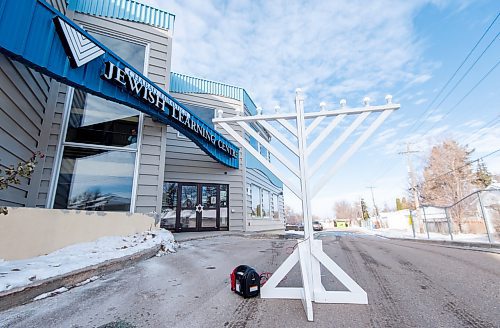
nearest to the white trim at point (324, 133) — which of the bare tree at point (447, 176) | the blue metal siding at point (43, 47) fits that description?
the blue metal siding at point (43, 47)

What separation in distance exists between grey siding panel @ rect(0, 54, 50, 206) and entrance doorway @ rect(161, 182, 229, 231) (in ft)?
14.1

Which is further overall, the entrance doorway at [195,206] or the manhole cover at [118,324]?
the entrance doorway at [195,206]

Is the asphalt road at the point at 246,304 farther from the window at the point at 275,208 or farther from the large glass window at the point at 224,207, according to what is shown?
the window at the point at 275,208

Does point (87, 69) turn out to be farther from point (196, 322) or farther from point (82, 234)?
point (196, 322)

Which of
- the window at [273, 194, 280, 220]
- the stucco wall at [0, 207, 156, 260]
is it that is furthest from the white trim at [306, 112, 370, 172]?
the window at [273, 194, 280, 220]

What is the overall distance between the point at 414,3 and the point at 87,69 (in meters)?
8.66

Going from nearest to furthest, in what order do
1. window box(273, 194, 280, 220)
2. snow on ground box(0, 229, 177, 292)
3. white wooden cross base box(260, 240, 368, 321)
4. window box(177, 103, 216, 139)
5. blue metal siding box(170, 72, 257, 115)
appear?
white wooden cross base box(260, 240, 368, 321) < snow on ground box(0, 229, 177, 292) < blue metal siding box(170, 72, 257, 115) < window box(177, 103, 216, 139) < window box(273, 194, 280, 220)

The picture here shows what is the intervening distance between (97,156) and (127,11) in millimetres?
4495

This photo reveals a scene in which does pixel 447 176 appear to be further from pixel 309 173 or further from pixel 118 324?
pixel 118 324

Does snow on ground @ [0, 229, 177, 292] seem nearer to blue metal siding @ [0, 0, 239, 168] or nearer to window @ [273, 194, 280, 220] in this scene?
blue metal siding @ [0, 0, 239, 168]

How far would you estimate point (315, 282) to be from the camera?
2361mm

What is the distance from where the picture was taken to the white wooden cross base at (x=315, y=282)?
7.42 ft

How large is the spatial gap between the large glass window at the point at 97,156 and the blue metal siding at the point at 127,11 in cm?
256

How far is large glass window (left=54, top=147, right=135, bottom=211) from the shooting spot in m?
5.29
